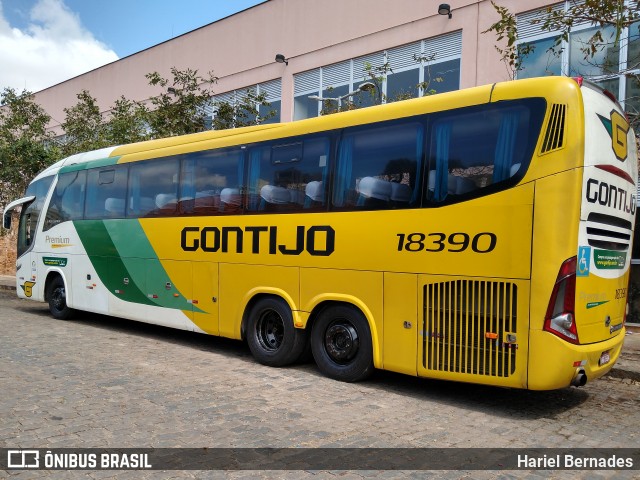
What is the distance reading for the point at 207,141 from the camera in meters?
9.12

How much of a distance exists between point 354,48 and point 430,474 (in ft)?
53.0

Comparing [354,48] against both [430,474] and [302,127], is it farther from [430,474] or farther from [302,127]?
[430,474]

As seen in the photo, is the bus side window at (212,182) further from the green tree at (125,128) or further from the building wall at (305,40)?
the green tree at (125,128)

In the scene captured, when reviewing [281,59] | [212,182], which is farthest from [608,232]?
[281,59]

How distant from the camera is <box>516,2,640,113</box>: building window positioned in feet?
40.8

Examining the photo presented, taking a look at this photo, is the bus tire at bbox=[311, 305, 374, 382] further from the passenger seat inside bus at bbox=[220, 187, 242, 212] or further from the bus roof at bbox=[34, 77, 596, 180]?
the bus roof at bbox=[34, 77, 596, 180]

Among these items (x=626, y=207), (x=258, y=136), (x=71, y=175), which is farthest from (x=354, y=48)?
(x=626, y=207)

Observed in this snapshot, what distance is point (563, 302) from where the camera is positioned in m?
5.47

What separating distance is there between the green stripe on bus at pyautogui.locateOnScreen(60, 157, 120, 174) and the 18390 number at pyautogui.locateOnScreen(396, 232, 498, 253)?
6592 mm

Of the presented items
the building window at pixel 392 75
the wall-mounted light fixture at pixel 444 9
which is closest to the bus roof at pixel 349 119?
the building window at pixel 392 75

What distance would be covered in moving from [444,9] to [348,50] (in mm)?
3768

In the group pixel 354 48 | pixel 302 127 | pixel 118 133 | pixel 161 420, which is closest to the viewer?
pixel 161 420

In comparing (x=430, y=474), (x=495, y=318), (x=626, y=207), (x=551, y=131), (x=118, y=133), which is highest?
(x=118, y=133)

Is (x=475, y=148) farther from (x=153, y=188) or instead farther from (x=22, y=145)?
(x=22, y=145)
